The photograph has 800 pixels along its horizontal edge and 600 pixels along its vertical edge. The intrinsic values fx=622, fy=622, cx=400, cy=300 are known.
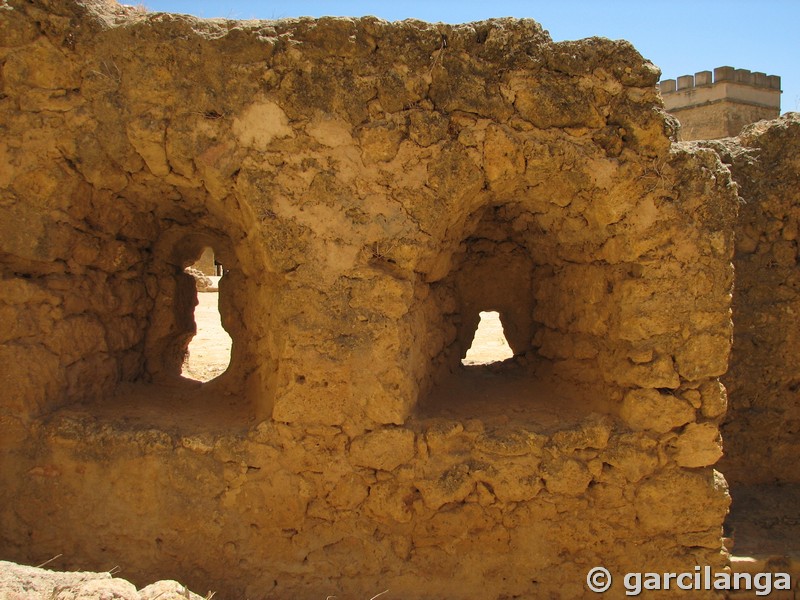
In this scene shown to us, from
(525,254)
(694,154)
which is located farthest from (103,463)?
(694,154)

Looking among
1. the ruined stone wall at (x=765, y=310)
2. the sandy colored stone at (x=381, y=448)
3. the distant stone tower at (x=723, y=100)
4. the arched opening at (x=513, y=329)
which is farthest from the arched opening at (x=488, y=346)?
the distant stone tower at (x=723, y=100)

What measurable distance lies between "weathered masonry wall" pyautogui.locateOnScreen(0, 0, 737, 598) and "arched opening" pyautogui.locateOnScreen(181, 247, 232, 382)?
0.98 m

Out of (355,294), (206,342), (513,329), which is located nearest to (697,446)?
(513,329)

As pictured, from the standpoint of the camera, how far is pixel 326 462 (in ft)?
10.4

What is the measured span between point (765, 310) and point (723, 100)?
39.0 ft

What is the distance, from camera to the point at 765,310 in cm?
421

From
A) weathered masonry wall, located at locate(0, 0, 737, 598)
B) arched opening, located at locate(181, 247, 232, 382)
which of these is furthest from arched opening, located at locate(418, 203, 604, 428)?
arched opening, located at locate(181, 247, 232, 382)

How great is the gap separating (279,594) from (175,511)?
690 mm

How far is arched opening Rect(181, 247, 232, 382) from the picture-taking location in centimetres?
513

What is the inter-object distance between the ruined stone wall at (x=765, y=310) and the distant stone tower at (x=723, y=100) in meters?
10.7

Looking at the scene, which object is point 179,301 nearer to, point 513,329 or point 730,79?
point 513,329

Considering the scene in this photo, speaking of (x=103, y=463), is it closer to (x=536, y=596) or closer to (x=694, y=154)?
(x=536, y=596)

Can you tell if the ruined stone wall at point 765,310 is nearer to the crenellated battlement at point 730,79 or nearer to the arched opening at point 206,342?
the arched opening at point 206,342

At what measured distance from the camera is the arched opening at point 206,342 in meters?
5.13
